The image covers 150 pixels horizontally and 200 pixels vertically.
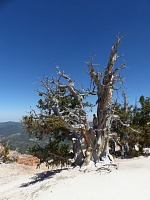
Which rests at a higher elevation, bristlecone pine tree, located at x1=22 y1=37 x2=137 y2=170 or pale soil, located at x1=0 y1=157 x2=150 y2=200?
bristlecone pine tree, located at x1=22 y1=37 x2=137 y2=170

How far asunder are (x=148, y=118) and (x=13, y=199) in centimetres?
1537

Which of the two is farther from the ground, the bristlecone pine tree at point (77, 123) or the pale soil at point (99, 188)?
the bristlecone pine tree at point (77, 123)

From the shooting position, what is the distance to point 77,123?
558 inches

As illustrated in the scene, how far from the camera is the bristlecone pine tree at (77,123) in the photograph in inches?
527

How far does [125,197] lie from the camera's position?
690cm

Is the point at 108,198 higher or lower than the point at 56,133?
lower

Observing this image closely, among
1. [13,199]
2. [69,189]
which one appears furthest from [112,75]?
[13,199]

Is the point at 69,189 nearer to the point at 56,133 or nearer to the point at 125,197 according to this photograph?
the point at 125,197

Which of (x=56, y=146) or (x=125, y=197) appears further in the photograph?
(x=56, y=146)

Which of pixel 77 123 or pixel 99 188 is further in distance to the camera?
pixel 77 123

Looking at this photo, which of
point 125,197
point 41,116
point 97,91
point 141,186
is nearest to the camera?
point 125,197

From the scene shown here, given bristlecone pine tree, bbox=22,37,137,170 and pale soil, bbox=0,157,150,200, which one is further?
bristlecone pine tree, bbox=22,37,137,170

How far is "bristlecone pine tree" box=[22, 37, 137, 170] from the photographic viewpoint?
13383 mm

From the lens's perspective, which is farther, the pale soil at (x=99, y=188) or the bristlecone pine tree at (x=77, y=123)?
the bristlecone pine tree at (x=77, y=123)
